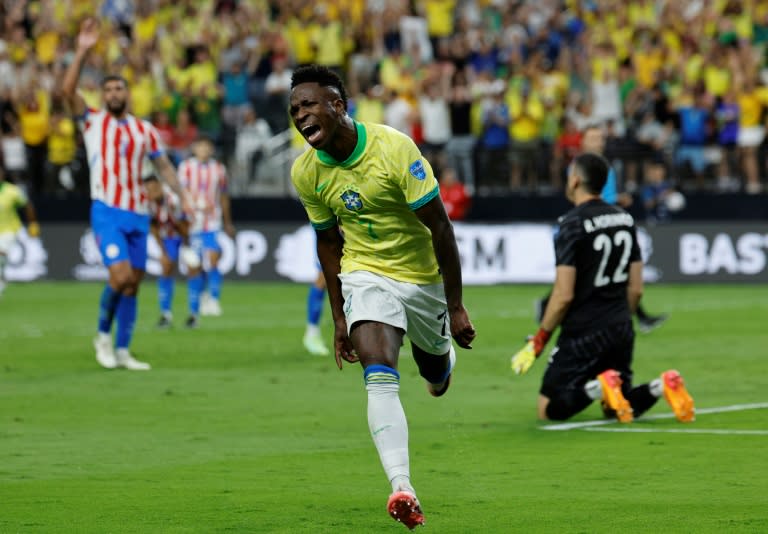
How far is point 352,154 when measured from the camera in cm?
754

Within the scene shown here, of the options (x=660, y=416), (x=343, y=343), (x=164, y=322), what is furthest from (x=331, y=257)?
(x=164, y=322)

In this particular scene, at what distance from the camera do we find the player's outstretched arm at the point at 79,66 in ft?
46.1

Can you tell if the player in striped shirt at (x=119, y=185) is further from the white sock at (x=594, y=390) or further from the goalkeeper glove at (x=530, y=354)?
the white sock at (x=594, y=390)

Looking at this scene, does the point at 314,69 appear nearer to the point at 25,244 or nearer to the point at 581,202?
the point at 581,202

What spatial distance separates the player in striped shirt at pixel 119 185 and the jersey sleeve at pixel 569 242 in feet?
15.6

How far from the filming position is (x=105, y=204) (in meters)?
14.4

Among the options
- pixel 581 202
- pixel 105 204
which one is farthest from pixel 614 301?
pixel 105 204

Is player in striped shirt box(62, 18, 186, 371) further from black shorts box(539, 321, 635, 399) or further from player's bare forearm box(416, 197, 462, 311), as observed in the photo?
player's bare forearm box(416, 197, 462, 311)

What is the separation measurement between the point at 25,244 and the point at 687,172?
38.6 ft

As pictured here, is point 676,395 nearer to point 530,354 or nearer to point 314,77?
point 530,354

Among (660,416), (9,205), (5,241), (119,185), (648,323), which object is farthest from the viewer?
(5,241)

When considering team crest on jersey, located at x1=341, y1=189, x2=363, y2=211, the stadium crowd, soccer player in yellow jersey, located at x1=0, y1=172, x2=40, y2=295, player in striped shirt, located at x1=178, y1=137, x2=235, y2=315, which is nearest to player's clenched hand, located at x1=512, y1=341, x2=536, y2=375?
team crest on jersey, located at x1=341, y1=189, x2=363, y2=211

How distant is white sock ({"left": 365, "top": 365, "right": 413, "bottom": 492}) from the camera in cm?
704

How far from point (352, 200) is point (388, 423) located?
1140mm
